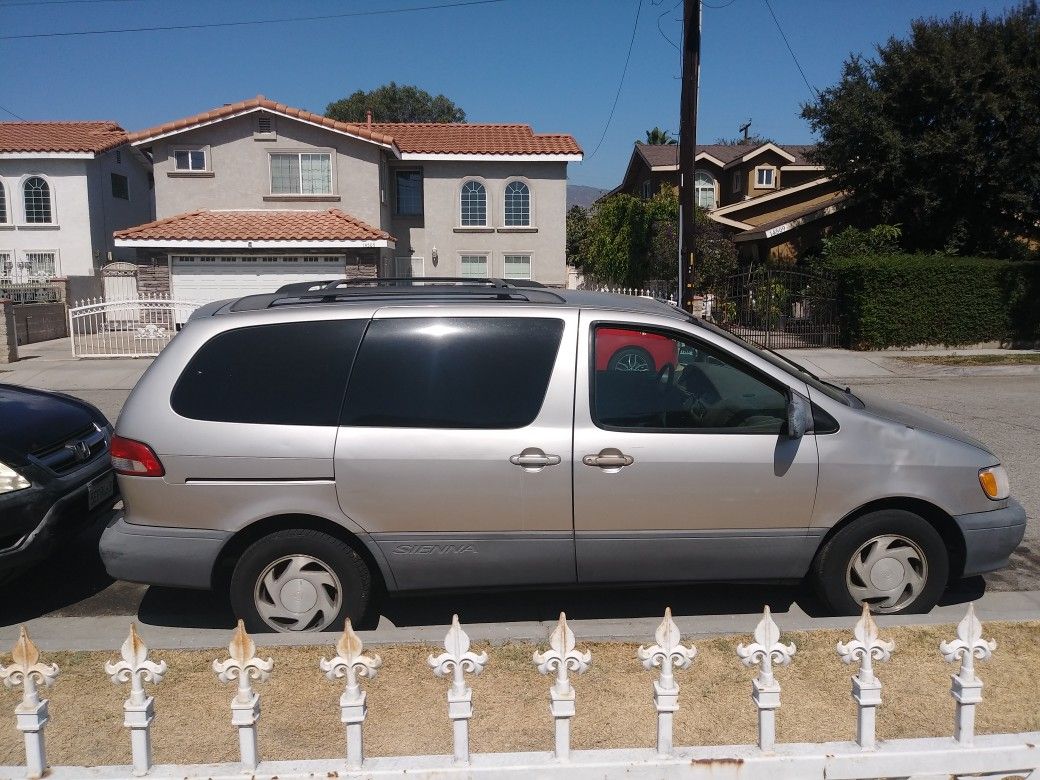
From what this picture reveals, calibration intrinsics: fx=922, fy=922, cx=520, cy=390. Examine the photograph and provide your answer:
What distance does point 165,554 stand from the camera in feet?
14.8

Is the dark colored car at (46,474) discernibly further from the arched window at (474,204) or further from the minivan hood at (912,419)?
the arched window at (474,204)

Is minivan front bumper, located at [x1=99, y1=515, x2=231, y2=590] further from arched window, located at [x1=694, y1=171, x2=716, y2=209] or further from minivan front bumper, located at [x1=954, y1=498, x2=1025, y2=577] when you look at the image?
arched window, located at [x1=694, y1=171, x2=716, y2=209]

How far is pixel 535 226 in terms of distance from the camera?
27.8m

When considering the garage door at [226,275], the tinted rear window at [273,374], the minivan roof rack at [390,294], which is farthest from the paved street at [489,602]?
the garage door at [226,275]

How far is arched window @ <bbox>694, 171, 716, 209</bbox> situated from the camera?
3700 centimetres

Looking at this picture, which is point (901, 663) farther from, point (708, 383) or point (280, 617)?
point (280, 617)

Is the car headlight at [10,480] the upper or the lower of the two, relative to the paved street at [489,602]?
upper

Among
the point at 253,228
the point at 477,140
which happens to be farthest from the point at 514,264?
the point at 253,228

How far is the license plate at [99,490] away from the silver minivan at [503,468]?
0.97m

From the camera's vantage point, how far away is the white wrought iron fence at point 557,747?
2.50 meters

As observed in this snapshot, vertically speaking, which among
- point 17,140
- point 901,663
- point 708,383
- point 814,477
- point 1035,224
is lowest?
point 901,663

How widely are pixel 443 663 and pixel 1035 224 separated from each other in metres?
22.9

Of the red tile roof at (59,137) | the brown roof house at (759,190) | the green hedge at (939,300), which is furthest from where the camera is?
the red tile roof at (59,137)

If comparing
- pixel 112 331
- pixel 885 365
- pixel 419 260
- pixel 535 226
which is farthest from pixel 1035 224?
pixel 112 331
